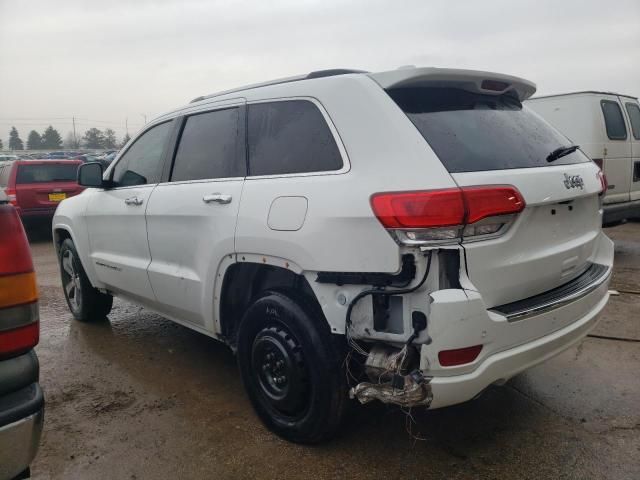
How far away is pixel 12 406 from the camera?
178 centimetres

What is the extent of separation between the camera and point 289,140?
288 cm

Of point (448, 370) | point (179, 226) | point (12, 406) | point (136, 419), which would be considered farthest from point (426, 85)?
point (136, 419)

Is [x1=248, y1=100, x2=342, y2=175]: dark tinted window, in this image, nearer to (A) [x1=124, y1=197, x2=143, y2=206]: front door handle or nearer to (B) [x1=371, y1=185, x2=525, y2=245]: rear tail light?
(B) [x1=371, y1=185, x2=525, y2=245]: rear tail light

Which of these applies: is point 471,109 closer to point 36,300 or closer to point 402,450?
point 402,450

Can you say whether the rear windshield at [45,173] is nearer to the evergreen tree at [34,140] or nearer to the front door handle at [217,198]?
the front door handle at [217,198]

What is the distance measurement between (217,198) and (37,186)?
9.14 metres

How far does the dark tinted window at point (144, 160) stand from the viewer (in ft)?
12.8

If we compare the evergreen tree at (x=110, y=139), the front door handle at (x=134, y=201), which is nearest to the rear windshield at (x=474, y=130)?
the front door handle at (x=134, y=201)

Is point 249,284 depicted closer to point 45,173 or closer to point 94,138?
point 45,173

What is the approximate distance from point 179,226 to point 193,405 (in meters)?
1.13

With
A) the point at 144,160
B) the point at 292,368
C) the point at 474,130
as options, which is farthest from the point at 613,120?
the point at 292,368

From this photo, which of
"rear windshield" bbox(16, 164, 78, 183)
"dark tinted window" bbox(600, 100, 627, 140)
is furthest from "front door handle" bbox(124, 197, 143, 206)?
"rear windshield" bbox(16, 164, 78, 183)

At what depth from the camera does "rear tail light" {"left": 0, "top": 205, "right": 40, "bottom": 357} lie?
1.86m

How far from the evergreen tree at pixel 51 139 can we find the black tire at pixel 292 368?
97883 mm
